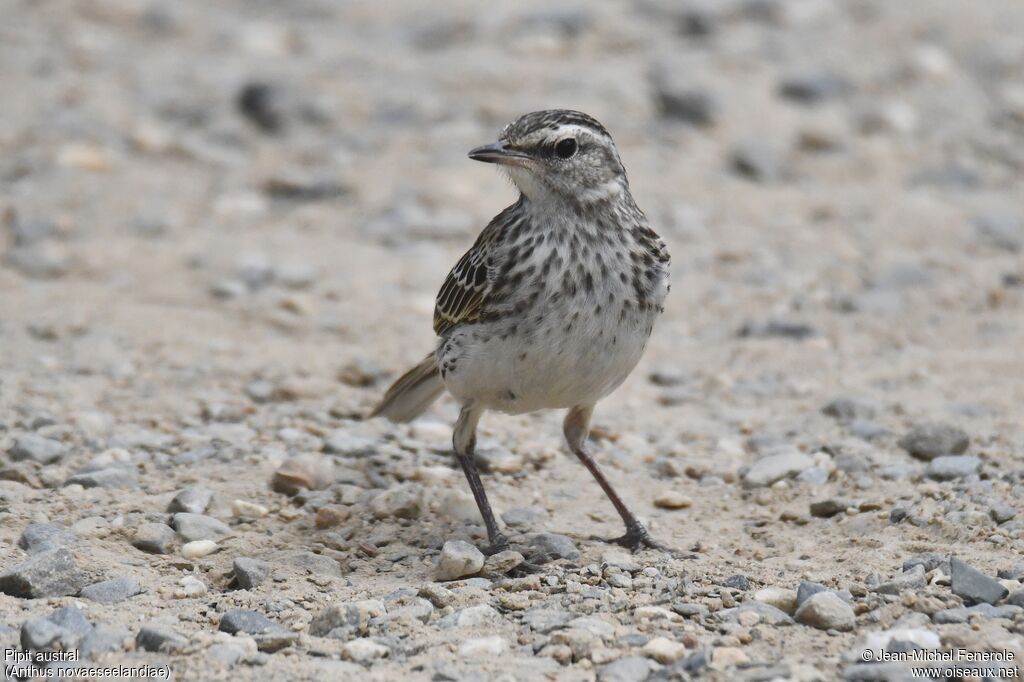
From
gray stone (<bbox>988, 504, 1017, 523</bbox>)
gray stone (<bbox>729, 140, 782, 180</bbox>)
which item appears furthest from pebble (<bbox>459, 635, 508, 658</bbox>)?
gray stone (<bbox>729, 140, 782, 180</bbox>)

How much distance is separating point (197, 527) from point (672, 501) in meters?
2.32

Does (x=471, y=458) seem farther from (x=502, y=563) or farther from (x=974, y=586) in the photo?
(x=974, y=586)

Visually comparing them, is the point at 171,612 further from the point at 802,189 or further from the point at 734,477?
the point at 802,189

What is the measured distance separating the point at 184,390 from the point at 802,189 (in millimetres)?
5781

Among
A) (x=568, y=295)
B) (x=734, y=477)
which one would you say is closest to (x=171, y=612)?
(x=568, y=295)

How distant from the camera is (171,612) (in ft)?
18.4

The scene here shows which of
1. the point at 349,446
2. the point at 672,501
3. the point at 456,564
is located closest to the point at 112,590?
the point at 456,564

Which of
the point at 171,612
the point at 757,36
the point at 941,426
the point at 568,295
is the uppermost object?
the point at 757,36

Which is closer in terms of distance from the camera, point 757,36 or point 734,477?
point 734,477

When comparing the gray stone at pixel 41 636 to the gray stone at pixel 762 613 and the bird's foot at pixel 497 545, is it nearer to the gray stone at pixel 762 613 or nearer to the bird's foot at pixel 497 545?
the bird's foot at pixel 497 545

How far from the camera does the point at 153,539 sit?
244 inches

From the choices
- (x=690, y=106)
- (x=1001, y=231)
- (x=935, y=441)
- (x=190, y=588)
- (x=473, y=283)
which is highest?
(x=690, y=106)

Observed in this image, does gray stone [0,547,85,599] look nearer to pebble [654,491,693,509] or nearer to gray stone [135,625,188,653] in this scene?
gray stone [135,625,188,653]

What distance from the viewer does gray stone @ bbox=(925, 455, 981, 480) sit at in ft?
23.2
